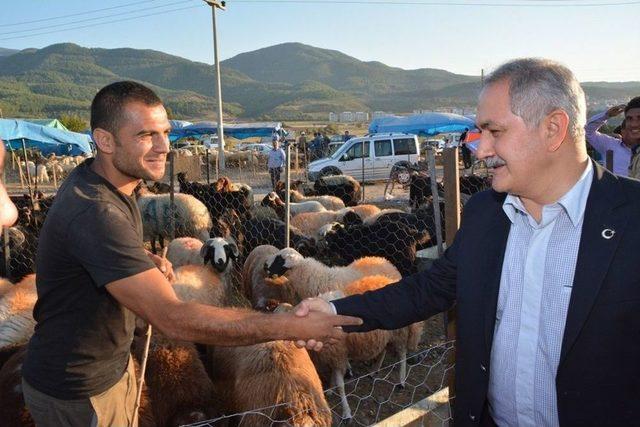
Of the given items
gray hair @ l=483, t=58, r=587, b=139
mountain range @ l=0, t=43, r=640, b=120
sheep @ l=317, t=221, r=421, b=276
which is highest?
mountain range @ l=0, t=43, r=640, b=120

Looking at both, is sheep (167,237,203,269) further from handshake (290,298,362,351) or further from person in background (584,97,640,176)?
person in background (584,97,640,176)

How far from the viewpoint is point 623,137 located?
4730mm

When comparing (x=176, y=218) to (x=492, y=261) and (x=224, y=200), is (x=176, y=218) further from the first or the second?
(x=492, y=261)

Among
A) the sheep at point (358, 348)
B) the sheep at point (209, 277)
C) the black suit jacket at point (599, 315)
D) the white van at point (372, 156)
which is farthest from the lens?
the white van at point (372, 156)

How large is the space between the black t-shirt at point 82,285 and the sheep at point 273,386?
4.71ft

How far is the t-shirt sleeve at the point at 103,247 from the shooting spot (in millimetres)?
1770

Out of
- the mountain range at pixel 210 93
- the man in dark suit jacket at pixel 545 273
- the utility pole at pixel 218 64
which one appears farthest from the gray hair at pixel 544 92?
the mountain range at pixel 210 93

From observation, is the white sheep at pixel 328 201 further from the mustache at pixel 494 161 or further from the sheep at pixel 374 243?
the mustache at pixel 494 161

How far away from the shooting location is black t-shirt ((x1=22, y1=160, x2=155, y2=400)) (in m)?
1.78

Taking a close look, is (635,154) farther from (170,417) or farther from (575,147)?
(170,417)

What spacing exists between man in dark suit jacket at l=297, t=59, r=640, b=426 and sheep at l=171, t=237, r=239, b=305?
155 inches

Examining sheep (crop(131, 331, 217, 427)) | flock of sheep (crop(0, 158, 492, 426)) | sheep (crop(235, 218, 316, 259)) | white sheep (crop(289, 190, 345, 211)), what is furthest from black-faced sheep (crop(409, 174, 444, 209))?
sheep (crop(131, 331, 217, 427))

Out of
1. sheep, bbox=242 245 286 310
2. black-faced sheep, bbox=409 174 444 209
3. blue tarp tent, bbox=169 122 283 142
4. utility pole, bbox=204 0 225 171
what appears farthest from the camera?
blue tarp tent, bbox=169 122 283 142

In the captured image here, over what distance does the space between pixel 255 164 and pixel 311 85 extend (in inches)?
5831
